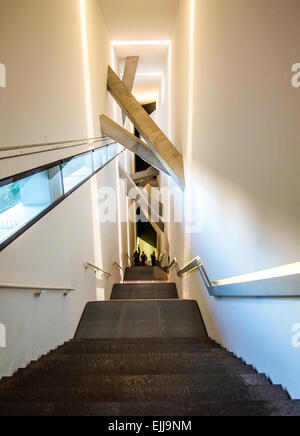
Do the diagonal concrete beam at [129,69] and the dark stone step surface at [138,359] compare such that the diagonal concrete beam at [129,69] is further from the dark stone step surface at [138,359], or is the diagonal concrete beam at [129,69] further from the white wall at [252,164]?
the dark stone step surface at [138,359]

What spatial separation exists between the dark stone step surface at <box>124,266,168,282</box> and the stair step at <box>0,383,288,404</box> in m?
7.40

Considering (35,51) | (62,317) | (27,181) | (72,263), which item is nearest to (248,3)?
(35,51)

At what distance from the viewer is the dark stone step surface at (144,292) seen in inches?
228

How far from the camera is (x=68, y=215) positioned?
118 inches

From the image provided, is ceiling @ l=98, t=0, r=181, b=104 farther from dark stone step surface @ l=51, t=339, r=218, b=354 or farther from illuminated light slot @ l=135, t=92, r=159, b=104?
dark stone step surface @ l=51, t=339, r=218, b=354

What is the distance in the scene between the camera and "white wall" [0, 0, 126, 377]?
1.79 meters

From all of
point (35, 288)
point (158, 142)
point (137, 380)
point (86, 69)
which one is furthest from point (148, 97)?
point (137, 380)

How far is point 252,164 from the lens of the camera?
1798mm

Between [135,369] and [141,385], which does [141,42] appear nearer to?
[135,369]

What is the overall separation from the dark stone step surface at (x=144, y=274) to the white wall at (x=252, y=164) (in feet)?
19.4

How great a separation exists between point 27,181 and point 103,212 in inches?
126

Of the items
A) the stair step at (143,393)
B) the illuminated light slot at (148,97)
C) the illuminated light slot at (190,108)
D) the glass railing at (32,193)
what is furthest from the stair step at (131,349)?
the illuminated light slot at (148,97)

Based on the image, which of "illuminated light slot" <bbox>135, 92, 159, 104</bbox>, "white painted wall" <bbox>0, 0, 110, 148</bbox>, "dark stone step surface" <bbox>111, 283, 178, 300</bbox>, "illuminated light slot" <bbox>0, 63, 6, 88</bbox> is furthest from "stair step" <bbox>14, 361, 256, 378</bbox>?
"illuminated light slot" <bbox>135, 92, 159, 104</bbox>

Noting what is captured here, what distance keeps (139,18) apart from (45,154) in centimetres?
543
